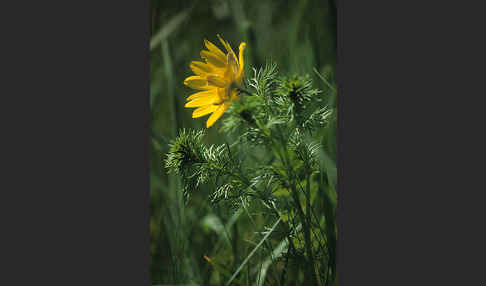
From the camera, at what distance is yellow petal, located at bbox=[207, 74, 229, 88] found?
1.62 meters

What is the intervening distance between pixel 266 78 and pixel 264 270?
596mm

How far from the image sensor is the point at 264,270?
1.76 metres

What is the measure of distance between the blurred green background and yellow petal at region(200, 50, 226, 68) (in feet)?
0.23

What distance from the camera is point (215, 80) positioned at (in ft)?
5.39

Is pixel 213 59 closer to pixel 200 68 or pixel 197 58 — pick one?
pixel 200 68

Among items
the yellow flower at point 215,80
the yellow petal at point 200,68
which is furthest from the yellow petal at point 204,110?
the yellow petal at point 200,68

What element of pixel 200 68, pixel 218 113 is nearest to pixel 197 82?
pixel 200 68

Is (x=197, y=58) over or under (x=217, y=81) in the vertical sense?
over

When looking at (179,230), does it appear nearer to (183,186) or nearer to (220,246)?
(220,246)

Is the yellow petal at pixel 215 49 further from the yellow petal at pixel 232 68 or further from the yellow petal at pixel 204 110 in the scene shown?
the yellow petal at pixel 204 110

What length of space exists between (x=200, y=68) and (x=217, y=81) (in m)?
0.10

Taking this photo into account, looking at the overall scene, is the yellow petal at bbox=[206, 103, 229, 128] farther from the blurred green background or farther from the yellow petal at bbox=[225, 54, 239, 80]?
the blurred green background

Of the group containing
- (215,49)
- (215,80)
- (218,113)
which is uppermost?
(215,49)

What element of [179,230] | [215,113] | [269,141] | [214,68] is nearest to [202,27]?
[214,68]
